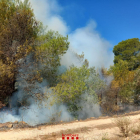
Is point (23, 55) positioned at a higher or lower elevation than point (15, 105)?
higher

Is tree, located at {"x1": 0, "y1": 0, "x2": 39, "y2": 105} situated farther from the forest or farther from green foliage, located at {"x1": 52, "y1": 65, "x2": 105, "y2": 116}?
green foliage, located at {"x1": 52, "y1": 65, "x2": 105, "y2": 116}

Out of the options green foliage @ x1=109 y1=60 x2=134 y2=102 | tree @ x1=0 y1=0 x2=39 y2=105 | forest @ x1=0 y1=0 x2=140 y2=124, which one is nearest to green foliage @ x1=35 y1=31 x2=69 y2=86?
forest @ x1=0 y1=0 x2=140 y2=124

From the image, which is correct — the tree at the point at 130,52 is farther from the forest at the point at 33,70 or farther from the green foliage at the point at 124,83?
the forest at the point at 33,70

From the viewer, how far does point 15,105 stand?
13.4 metres

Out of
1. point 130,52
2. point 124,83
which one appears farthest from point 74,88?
point 130,52

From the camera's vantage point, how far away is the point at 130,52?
27859 mm

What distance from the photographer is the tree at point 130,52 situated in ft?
89.3

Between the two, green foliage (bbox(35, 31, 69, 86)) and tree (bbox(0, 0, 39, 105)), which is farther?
green foliage (bbox(35, 31, 69, 86))

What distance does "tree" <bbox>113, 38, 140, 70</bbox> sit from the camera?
89.3 feet

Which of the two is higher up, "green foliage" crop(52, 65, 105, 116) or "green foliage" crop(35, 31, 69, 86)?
"green foliage" crop(35, 31, 69, 86)

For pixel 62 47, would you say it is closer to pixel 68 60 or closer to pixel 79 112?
pixel 68 60

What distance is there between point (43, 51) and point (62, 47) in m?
2.02

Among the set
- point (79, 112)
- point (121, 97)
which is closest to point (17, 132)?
point (79, 112)

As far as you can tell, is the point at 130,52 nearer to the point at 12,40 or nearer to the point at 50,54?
the point at 50,54
